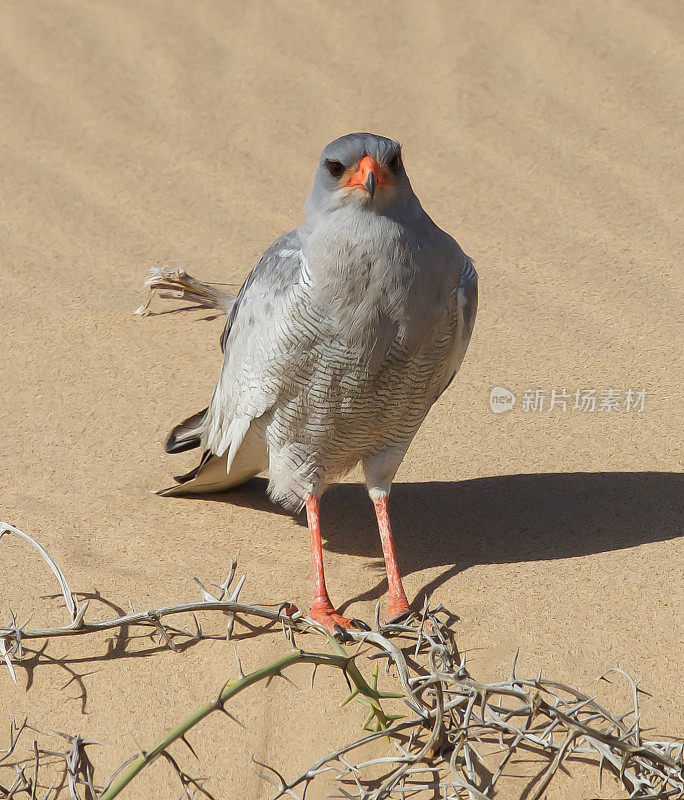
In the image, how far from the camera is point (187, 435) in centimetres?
413

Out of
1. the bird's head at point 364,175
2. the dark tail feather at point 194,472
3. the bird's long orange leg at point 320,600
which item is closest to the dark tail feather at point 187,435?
the dark tail feather at point 194,472

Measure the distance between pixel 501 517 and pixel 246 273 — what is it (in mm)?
2601

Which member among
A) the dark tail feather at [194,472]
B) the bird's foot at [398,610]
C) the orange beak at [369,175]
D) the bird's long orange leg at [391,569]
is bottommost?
the bird's foot at [398,610]

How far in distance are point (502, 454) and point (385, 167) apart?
1.84m

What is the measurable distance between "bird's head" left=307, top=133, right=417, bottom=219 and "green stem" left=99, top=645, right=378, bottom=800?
141cm

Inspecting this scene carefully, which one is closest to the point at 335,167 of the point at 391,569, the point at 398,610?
the point at 391,569

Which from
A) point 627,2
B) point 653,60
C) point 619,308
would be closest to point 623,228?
point 619,308

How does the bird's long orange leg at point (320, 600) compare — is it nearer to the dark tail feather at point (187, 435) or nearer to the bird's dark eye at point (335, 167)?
the dark tail feather at point (187, 435)

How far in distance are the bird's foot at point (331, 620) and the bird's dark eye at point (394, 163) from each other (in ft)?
4.98

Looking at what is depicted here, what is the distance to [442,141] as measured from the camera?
7.35m

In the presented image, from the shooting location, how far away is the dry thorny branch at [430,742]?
8.04 ft

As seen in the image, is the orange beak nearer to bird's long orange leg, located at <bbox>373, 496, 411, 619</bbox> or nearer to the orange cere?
the orange cere

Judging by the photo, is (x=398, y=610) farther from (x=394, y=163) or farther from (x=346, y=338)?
(x=394, y=163)

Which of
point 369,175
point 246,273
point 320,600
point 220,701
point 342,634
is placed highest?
point 246,273
